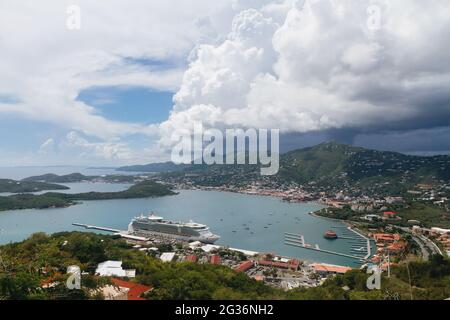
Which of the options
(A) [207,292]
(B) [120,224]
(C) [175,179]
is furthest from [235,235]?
(C) [175,179]

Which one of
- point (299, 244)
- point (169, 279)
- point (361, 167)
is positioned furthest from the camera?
point (361, 167)

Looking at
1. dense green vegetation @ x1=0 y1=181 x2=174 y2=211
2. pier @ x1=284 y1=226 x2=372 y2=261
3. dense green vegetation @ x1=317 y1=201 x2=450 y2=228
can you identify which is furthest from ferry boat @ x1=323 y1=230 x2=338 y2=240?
dense green vegetation @ x1=0 y1=181 x2=174 y2=211

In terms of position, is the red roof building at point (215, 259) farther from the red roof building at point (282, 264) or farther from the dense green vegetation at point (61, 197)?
the dense green vegetation at point (61, 197)

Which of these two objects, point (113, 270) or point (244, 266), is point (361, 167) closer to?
point (244, 266)

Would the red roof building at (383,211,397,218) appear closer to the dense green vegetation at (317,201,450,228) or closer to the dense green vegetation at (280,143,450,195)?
the dense green vegetation at (317,201,450,228)

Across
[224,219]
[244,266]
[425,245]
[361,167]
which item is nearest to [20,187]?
[224,219]
